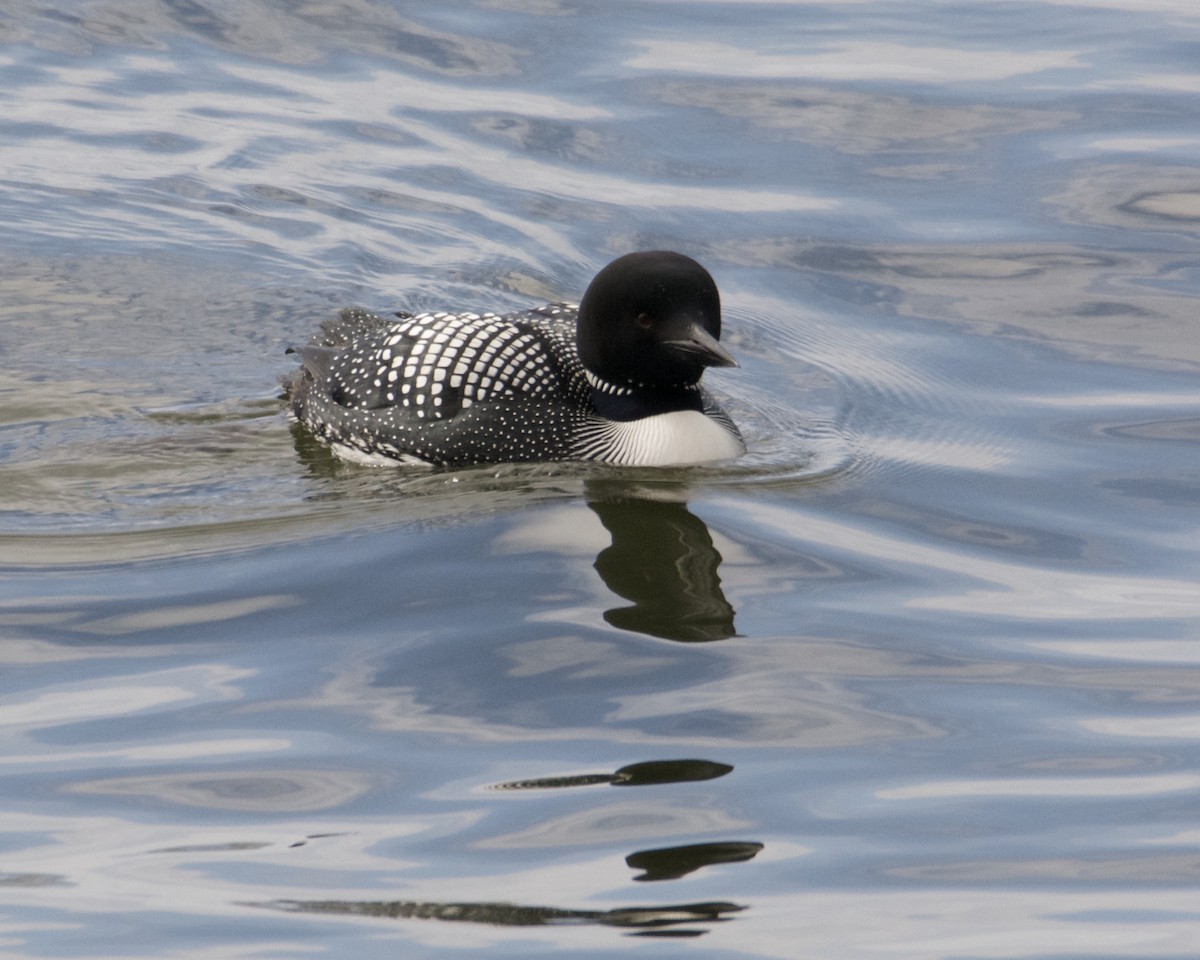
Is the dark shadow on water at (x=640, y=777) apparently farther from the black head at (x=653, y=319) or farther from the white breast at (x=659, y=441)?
the white breast at (x=659, y=441)

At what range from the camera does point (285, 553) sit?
18.6 ft

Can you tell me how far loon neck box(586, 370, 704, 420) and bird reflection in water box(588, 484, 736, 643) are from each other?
33 centimetres

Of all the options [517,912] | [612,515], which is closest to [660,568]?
[612,515]

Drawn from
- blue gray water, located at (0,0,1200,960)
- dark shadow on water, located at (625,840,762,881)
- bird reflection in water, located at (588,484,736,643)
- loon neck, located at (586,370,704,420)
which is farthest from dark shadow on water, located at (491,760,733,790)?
loon neck, located at (586,370,704,420)

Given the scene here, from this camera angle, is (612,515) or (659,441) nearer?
(612,515)

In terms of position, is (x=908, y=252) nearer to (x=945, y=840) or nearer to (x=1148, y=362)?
(x=1148, y=362)

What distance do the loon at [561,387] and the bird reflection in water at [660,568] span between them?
0.98 ft

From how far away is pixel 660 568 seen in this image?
5613 mm

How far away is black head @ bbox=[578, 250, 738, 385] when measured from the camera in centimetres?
620

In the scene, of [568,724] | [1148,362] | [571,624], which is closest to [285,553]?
[571,624]

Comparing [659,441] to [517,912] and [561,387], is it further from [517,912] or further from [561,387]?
[517,912]

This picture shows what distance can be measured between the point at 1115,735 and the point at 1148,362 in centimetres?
349

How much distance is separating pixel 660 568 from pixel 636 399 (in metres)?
1.06

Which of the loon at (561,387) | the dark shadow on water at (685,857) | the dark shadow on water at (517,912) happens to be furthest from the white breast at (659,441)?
the dark shadow on water at (517,912)
